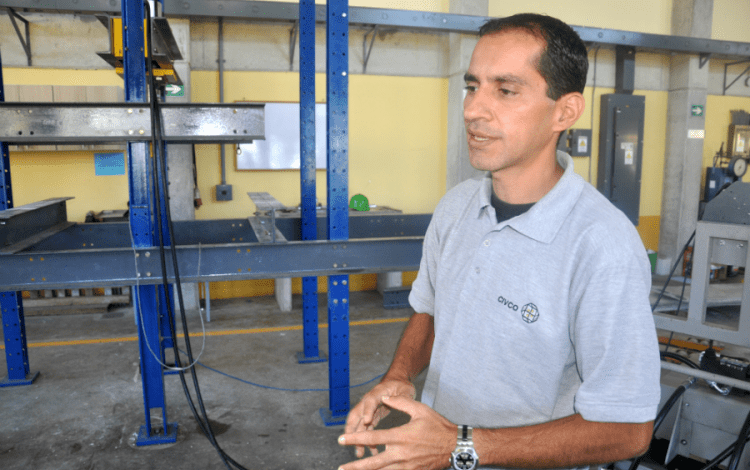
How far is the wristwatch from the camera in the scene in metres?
1.00

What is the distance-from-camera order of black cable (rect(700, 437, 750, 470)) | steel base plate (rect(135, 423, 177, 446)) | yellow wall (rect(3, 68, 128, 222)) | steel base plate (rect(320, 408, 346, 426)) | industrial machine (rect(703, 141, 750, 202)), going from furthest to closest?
industrial machine (rect(703, 141, 750, 202)), yellow wall (rect(3, 68, 128, 222)), steel base plate (rect(320, 408, 346, 426)), steel base plate (rect(135, 423, 177, 446)), black cable (rect(700, 437, 750, 470))

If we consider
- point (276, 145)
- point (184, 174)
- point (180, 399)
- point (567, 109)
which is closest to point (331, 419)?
Result: point (180, 399)

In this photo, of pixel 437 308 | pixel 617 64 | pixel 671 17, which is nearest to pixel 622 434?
pixel 437 308

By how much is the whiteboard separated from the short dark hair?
5785 millimetres

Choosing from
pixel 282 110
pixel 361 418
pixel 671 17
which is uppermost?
pixel 671 17

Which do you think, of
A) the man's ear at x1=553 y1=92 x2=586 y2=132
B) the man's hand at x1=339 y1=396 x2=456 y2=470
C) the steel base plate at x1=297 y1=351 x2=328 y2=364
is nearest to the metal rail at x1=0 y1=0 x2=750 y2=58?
the steel base plate at x1=297 y1=351 x2=328 y2=364

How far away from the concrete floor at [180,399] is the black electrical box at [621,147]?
4.70m

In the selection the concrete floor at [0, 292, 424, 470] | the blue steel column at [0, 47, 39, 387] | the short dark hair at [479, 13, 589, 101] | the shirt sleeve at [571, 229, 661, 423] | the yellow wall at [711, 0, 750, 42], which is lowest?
the concrete floor at [0, 292, 424, 470]

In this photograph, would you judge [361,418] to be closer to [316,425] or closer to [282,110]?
[316,425]

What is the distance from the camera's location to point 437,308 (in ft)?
4.57

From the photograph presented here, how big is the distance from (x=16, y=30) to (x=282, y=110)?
326 centimetres

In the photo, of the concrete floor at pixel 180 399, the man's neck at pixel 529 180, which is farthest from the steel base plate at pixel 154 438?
the man's neck at pixel 529 180

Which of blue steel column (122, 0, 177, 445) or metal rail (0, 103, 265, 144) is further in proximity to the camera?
blue steel column (122, 0, 177, 445)

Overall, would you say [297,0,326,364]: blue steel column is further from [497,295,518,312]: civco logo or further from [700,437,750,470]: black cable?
[497,295,518,312]: civco logo
